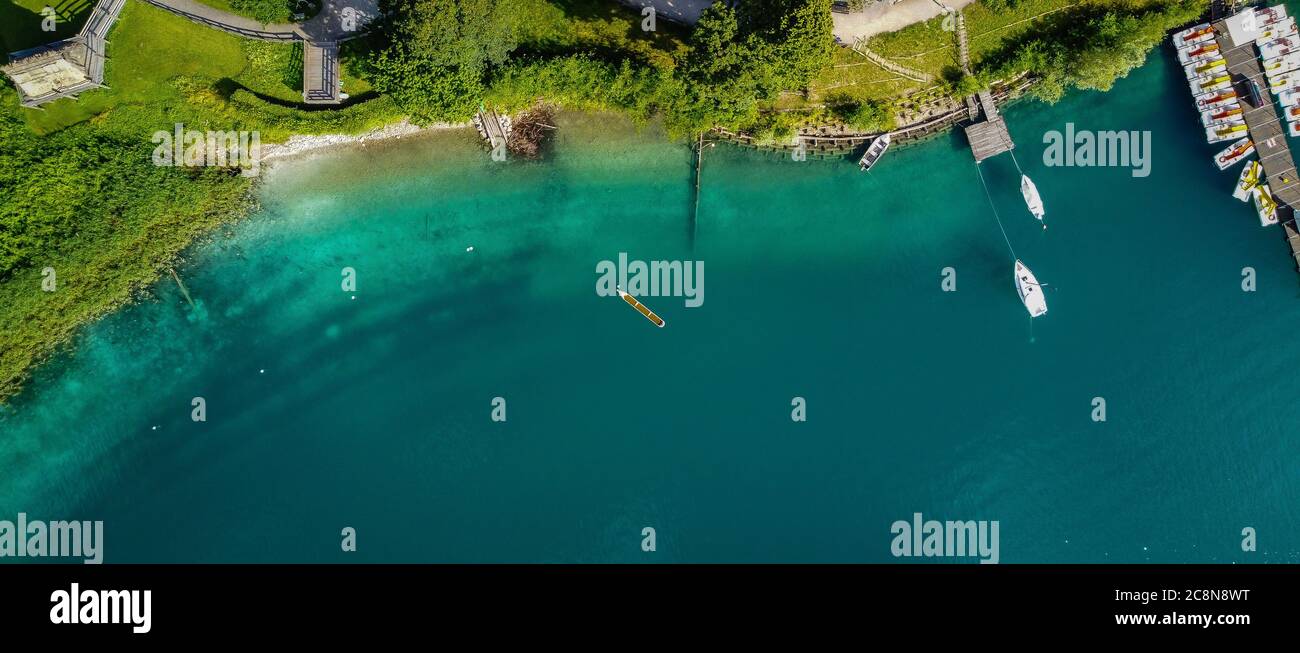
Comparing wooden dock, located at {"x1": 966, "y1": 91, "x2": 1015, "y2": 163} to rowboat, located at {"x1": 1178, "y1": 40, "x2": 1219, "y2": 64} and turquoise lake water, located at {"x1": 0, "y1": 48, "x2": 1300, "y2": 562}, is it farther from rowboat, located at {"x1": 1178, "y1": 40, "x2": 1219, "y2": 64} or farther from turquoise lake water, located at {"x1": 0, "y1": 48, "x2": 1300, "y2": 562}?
rowboat, located at {"x1": 1178, "y1": 40, "x2": 1219, "y2": 64}

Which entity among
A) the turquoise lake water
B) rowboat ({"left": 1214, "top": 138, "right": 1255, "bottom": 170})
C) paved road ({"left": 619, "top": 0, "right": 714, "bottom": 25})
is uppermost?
paved road ({"left": 619, "top": 0, "right": 714, "bottom": 25})

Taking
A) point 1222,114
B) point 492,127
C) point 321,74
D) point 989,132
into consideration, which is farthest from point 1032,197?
point 321,74

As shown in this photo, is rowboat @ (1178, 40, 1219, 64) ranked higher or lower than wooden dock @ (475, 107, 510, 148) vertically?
higher

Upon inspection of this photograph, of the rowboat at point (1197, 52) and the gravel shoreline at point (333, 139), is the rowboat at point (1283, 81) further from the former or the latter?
the gravel shoreline at point (333, 139)

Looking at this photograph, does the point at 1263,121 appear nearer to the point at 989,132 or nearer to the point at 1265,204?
the point at 1265,204

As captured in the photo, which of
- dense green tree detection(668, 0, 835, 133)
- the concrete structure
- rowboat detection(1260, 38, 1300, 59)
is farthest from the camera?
rowboat detection(1260, 38, 1300, 59)

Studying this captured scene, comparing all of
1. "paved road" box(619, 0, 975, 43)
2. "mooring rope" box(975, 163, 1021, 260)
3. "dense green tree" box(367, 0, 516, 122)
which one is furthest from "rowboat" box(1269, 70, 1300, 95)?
"dense green tree" box(367, 0, 516, 122)

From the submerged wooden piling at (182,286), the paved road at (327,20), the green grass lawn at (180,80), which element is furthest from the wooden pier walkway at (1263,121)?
the submerged wooden piling at (182,286)
